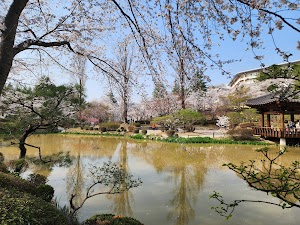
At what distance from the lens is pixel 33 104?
6.81 metres

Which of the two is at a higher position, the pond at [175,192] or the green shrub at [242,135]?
the green shrub at [242,135]

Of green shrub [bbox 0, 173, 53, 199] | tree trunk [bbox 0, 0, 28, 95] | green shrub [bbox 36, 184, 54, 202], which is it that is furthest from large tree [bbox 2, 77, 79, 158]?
tree trunk [bbox 0, 0, 28, 95]

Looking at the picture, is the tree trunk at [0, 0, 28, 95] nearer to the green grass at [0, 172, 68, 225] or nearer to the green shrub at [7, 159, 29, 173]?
the green grass at [0, 172, 68, 225]

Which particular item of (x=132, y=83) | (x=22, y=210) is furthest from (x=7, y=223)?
(x=132, y=83)

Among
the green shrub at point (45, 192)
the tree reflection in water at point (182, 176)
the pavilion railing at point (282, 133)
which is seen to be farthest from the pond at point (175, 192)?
the pavilion railing at point (282, 133)

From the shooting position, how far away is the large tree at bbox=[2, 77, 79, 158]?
6148mm

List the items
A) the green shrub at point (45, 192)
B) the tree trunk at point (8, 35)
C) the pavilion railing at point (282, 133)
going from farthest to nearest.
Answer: the pavilion railing at point (282, 133), the green shrub at point (45, 192), the tree trunk at point (8, 35)

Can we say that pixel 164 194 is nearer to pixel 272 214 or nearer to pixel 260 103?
pixel 272 214

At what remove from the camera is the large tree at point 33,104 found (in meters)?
6.15

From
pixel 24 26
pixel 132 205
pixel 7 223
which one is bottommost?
pixel 132 205

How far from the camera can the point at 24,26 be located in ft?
11.6

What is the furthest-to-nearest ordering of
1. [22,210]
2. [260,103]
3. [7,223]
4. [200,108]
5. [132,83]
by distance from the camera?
[200,108]
[260,103]
[132,83]
[22,210]
[7,223]

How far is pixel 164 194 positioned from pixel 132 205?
98 cm

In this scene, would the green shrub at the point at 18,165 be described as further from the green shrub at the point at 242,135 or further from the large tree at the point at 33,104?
the green shrub at the point at 242,135
